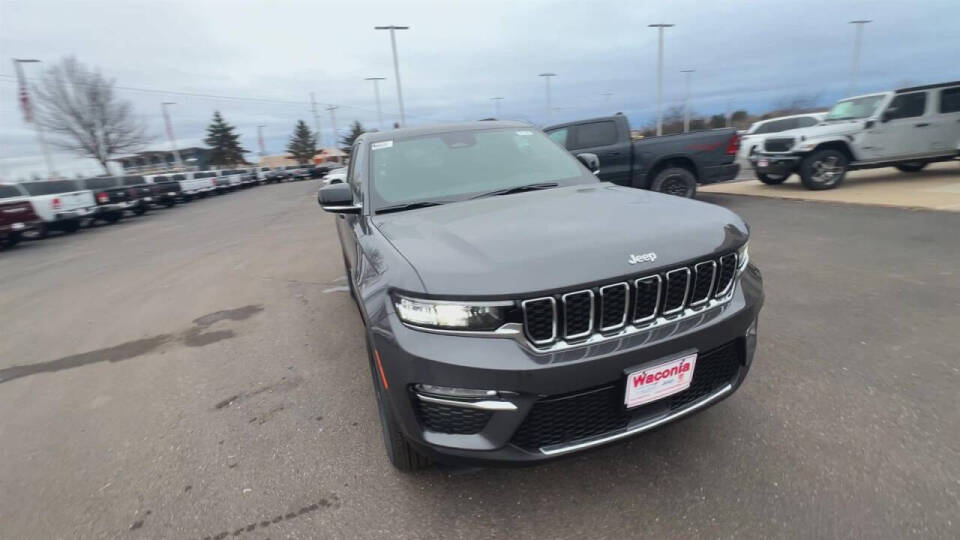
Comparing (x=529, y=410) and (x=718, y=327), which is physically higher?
(x=718, y=327)

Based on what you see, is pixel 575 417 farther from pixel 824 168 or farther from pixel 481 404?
pixel 824 168

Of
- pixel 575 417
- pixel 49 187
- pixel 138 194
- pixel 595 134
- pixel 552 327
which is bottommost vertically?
pixel 575 417

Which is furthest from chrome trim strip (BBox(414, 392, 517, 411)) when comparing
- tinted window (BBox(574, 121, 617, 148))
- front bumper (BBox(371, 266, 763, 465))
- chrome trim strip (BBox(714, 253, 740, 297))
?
tinted window (BBox(574, 121, 617, 148))

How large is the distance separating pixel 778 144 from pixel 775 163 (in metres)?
0.41

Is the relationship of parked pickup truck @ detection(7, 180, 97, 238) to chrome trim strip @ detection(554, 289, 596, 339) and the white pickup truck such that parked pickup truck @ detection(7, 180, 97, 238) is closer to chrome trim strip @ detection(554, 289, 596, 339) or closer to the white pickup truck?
chrome trim strip @ detection(554, 289, 596, 339)

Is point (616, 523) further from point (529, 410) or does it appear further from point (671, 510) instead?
point (529, 410)

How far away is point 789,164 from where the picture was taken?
1049cm

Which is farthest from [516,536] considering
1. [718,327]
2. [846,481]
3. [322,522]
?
[846,481]

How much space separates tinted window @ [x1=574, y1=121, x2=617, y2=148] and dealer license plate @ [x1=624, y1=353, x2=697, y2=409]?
797 centimetres

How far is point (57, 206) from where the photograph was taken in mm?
14695

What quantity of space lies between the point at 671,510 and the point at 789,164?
→ 421 inches

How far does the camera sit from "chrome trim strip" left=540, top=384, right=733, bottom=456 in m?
1.91

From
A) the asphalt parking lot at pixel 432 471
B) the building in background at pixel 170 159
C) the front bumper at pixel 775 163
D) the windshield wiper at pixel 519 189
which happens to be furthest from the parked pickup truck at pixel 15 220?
the building in background at pixel 170 159

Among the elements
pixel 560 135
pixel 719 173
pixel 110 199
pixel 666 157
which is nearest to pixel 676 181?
pixel 666 157
